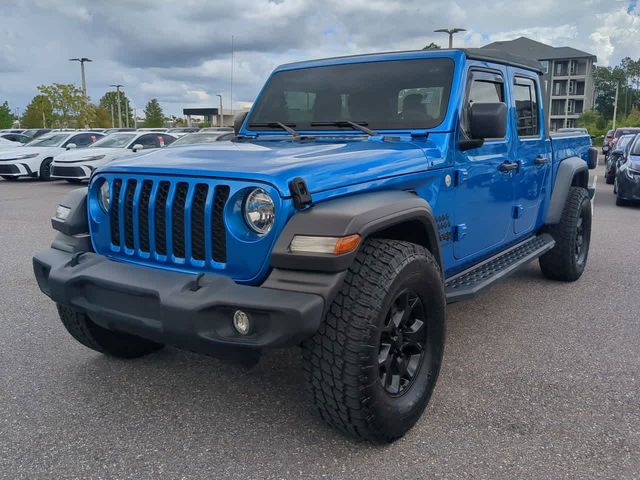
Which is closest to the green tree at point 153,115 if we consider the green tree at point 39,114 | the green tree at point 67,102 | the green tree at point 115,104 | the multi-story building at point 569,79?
the green tree at point 115,104

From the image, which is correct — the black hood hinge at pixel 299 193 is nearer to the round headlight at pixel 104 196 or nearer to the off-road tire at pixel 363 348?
the off-road tire at pixel 363 348

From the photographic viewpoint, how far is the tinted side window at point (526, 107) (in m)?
4.67

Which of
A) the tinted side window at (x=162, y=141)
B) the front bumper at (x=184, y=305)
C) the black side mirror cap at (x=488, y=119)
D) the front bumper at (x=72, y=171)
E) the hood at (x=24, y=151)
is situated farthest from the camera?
the hood at (x=24, y=151)

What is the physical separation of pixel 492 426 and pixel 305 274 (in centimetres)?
129

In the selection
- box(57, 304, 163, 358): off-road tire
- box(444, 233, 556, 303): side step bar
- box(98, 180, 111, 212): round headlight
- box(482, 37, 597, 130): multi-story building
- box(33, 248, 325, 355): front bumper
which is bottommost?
box(57, 304, 163, 358): off-road tire

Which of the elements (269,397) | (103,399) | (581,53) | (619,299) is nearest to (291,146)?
(269,397)

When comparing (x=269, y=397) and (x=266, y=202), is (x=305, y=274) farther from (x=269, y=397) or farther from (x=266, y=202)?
(x=269, y=397)

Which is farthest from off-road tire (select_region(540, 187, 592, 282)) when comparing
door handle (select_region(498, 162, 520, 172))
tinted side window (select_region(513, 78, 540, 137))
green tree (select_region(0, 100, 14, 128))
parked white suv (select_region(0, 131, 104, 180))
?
green tree (select_region(0, 100, 14, 128))

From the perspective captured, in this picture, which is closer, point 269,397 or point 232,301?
point 232,301

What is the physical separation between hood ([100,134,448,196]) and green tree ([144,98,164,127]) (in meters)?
84.4

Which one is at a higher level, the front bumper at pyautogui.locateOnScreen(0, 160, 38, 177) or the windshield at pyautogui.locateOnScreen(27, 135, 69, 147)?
the windshield at pyautogui.locateOnScreen(27, 135, 69, 147)

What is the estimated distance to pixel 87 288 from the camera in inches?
115

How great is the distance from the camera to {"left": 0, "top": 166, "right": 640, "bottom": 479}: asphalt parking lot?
2674mm

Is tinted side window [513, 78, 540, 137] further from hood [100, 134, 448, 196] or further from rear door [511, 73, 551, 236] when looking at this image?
hood [100, 134, 448, 196]
